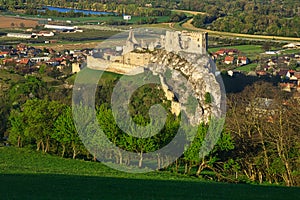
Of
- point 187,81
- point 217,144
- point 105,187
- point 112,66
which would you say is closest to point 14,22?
point 112,66

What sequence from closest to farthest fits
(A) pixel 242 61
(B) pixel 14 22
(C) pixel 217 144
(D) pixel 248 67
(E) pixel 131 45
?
(C) pixel 217 144, (E) pixel 131 45, (D) pixel 248 67, (A) pixel 242 61, (B) pixel 14 22

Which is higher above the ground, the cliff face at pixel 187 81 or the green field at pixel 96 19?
the cliff face at pixel 187 81

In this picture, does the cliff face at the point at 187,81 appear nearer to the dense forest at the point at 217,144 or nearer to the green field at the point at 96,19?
the dense forest at the point at 217,144

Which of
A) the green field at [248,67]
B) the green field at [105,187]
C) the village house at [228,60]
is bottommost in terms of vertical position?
the green field at [248,67]

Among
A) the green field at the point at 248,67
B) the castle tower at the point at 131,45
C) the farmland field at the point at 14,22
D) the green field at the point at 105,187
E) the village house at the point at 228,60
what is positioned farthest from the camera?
the farmland field at the point at 14,22

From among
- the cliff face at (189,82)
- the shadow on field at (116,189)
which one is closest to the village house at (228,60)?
the cliff face at (189,82)

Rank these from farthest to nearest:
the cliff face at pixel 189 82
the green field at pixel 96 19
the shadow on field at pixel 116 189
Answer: the green field at pixel 96 19 → the cliff face at pixel 189 82 → the shadow on field at pixel 116 189

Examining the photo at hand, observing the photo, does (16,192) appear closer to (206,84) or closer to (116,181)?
(116,181)

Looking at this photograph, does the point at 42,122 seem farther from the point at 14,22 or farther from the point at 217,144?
the point at 14,22

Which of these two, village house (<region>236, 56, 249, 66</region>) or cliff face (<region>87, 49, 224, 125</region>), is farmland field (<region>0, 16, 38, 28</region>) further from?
cliff face (<region>87, 49, 224, 125</region>)
